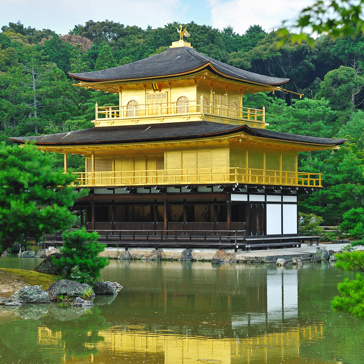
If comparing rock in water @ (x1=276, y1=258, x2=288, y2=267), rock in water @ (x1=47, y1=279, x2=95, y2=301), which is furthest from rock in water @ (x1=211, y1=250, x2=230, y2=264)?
rock in water @ (x1=47, y1=279, x2=95, y2=301)

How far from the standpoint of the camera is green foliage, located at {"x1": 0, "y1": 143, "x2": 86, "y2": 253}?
62.7ft

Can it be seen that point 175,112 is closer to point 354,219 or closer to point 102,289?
point 354,219

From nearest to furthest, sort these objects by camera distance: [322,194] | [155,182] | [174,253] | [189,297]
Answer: [189,297] < [174,253] < [155,182] < [322,194]

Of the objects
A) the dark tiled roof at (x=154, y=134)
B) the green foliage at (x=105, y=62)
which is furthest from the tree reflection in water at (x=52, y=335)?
the green foliage at (x=105, y=62)

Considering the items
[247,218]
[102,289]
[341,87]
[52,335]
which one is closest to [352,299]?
[52,335]

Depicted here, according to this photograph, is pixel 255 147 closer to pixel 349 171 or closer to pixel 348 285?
pixel 349 171

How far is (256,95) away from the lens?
7075 centimetres

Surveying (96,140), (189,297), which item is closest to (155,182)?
(96,140)

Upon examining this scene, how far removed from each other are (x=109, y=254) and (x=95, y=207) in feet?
19.6

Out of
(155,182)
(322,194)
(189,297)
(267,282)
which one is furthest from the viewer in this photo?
(322,194)

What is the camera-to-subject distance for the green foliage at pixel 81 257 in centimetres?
1972

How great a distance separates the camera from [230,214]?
3394 centimetres

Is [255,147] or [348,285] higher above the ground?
[255,147]

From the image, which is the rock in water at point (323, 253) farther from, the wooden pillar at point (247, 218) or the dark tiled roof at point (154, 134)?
the dark tiled roof at point (154, 134)
